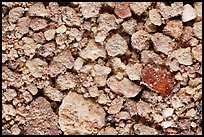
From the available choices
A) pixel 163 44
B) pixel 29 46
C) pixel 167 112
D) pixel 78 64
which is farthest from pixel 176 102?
pixel 29 46

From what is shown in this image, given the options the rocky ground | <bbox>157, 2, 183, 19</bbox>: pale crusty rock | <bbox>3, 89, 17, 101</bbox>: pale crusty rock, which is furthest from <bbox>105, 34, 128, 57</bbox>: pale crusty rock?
<bbox>3, 89, 17, 101</bbox>: pale crusty rock

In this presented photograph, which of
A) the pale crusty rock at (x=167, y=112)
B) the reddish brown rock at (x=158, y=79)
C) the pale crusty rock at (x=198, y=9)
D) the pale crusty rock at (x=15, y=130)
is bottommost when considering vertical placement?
the pale crusty rock at (x=15, y=130)

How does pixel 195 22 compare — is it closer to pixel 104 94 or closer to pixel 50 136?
pixel 104 94

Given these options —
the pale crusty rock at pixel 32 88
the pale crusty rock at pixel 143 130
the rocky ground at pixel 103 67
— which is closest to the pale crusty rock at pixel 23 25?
the rocky ground at pixel 103 67

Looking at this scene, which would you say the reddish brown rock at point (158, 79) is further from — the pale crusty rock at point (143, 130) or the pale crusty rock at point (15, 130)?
the pale crusty rock at point (15, 130)

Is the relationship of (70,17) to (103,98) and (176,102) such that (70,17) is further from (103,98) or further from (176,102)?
(176,102)

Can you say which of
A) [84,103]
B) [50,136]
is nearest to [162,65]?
[84,103]

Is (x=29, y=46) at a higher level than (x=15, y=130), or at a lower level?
higher
